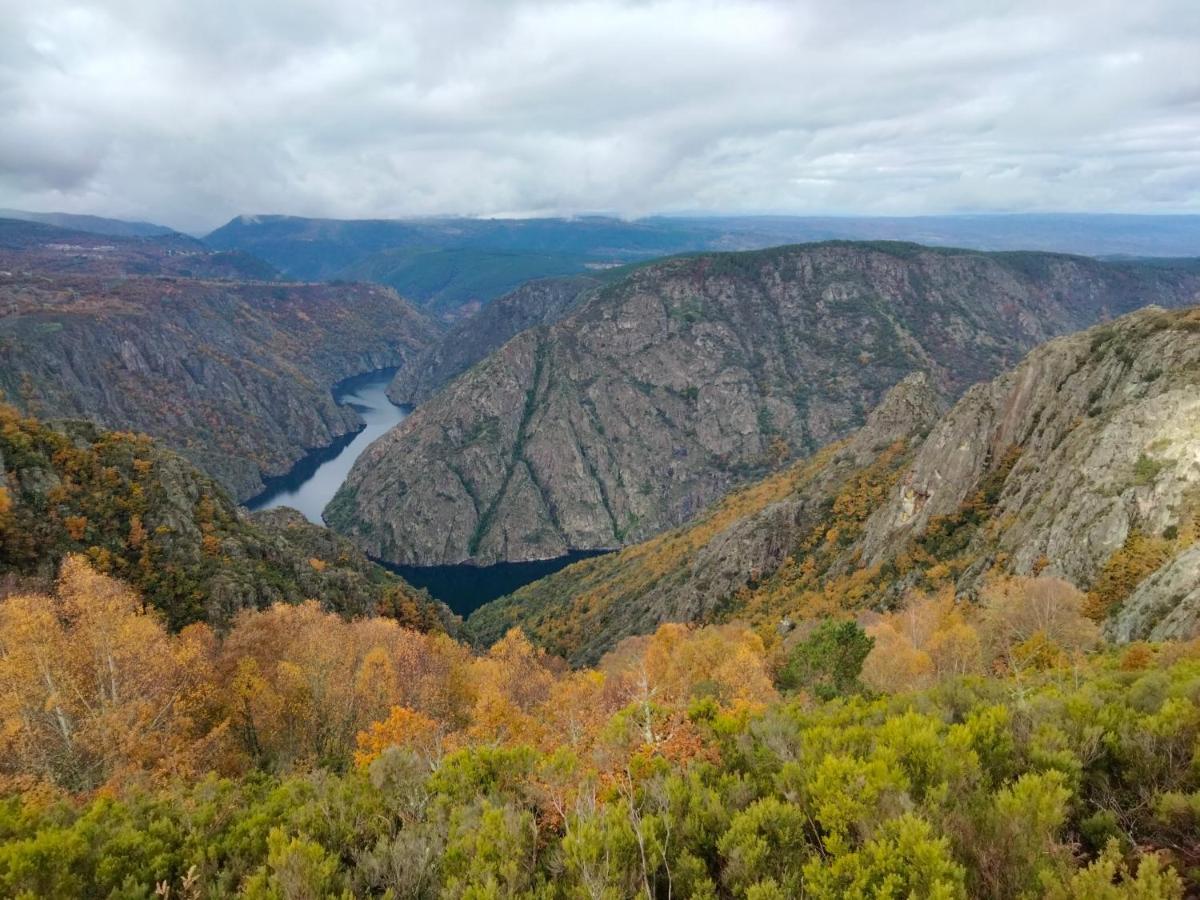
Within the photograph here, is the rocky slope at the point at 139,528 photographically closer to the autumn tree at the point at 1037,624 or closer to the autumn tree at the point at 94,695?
the autumn tree at the point at 94,695

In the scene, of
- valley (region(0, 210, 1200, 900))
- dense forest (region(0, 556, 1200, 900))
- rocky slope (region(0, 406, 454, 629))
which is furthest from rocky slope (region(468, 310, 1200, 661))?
rocky slope (region(0, 406, 454, 629))

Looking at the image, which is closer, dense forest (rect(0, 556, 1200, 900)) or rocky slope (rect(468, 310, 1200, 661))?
dense forest (rect(0, 556, 1200, 900))

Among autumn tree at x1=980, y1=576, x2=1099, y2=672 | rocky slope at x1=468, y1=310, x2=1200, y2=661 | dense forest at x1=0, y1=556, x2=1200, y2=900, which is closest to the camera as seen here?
dense forest at x1=0, y1=556, x2=1200, y2=900

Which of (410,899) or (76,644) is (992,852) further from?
(76,644)

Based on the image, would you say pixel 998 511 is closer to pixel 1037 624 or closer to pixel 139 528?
pixel 1037 624

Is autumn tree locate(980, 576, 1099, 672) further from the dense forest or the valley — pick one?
the dense forest

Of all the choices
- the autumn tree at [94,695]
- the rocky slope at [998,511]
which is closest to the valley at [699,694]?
the autumn tree at [94,695]
